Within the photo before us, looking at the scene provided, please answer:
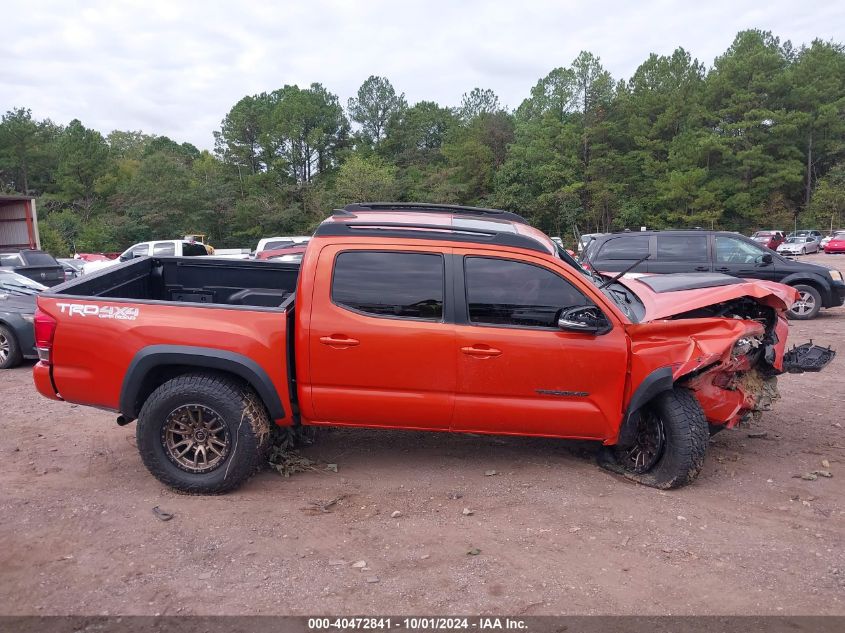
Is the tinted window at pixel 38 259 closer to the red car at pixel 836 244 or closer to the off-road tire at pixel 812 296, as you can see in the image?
the off-road tire at pixel 812 296

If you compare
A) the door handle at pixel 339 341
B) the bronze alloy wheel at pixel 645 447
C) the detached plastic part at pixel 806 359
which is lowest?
the bronze alloy wheel at pixel 645 447

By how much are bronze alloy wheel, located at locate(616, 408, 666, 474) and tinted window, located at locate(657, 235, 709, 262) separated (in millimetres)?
7193

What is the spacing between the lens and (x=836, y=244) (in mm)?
36938

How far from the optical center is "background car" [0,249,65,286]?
1372cm

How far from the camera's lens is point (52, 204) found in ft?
195

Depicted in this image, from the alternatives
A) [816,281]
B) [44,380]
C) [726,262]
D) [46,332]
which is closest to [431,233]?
[46,332]

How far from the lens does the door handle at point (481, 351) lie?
420 cm

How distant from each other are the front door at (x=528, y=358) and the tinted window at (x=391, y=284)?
0.17 metres

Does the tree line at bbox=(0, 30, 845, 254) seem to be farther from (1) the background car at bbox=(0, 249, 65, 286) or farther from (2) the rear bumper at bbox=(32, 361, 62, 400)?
(2) the rear bumper at bbox=(32, 361, 62, 400)

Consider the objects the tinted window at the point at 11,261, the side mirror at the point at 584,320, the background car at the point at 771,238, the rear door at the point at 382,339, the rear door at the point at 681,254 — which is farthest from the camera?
the background car at the point at 771,238

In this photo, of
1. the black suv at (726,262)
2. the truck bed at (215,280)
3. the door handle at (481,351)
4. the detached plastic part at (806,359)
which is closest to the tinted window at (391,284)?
the door handle at (481,351)

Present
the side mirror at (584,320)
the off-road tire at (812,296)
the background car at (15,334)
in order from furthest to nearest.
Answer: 1. the off-road tire at (812,296)
2. the background car at (15,334)
3. the side mirror at (584,320)

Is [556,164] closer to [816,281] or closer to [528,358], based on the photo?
[816,281]

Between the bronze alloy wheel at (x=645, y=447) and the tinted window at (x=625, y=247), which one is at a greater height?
the tinted window at (x=625, y=247)
